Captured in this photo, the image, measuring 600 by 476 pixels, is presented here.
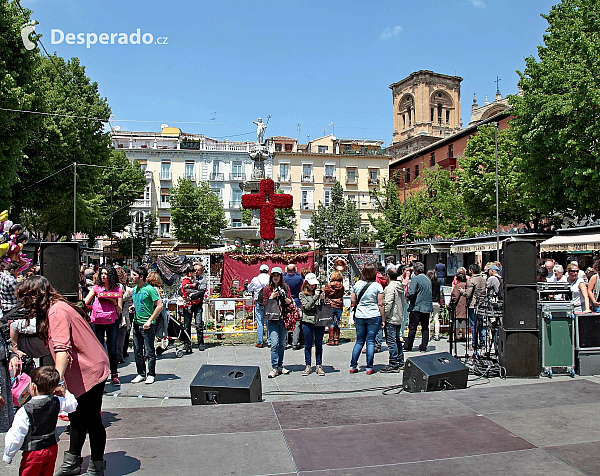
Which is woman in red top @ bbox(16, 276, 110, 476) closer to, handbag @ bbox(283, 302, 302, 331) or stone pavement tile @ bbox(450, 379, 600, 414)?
handbag @ bbox(283, 302, 302, 331)

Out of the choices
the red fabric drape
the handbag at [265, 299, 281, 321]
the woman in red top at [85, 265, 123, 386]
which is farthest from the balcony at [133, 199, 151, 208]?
the handbag at [265, 299, 281, 321]

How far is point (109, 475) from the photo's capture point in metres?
4.79

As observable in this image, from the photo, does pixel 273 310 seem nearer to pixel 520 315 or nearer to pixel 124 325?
pixel 124 325

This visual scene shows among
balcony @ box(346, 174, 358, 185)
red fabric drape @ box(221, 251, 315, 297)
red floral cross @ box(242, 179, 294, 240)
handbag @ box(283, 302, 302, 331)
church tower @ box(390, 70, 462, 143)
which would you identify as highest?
church tower @ box(390, 70, 462, 143)

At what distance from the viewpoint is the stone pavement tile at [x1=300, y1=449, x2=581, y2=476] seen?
4734 millimetres

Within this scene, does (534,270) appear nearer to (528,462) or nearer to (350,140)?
(528,462)

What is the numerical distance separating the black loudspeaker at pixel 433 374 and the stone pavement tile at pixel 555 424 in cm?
121

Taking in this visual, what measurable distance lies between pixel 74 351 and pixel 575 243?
70.4 ft

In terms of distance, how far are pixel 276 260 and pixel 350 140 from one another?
→ 53578mm

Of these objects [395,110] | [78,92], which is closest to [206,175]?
[78,92]

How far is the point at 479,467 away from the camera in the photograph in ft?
15.9

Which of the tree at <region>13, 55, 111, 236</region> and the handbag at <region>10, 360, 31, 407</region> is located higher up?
the tree at <region>13, 55, 111, 236</region>

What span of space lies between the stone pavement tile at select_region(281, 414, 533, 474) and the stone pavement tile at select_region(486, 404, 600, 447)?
19 centimetres

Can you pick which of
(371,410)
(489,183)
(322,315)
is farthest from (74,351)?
(489,183)
